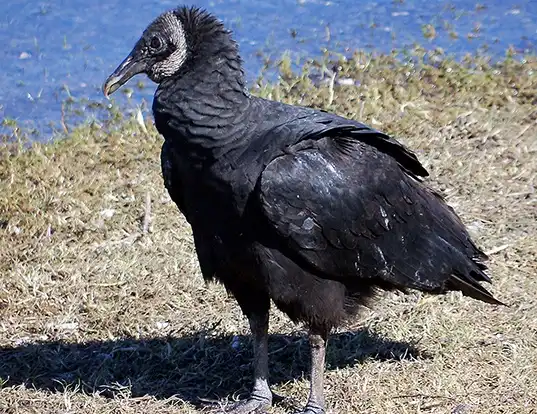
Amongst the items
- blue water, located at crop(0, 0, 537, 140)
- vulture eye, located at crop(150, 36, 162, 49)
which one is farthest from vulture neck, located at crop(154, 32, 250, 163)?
blue water, located at crop(0, 0, 537, 140)

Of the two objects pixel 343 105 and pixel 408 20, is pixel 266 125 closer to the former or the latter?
pixel 343 105

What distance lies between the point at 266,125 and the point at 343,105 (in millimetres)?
2920

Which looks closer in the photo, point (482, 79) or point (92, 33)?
point (482, 79)

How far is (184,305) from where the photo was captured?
196 inches

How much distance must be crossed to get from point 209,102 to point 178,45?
28 centimetres

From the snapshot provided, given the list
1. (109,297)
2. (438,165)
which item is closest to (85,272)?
(109,297)

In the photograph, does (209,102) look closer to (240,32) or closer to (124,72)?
(124,72)

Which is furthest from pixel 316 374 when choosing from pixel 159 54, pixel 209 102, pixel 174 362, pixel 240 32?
pixel 240 32

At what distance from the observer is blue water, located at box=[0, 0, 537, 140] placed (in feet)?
24.5

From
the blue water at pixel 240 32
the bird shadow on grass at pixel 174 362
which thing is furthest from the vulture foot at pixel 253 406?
the blue water at pixel 240 32

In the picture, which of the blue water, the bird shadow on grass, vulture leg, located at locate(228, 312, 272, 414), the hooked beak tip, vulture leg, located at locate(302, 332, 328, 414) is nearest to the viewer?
the hooked beak tip

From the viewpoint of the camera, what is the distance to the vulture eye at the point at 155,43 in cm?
Result: 397

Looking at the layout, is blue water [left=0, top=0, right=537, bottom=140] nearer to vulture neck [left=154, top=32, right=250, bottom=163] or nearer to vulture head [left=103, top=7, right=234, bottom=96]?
vulture head [left=103, top=7, right=234, bottom=96]

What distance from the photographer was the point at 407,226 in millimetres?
4125
